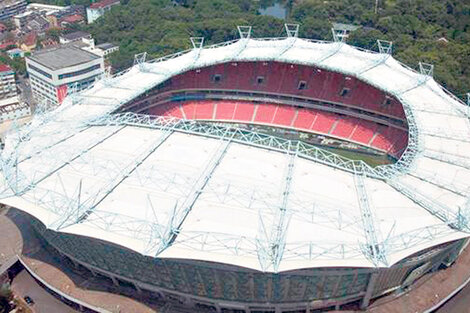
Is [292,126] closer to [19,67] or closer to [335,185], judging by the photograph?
[335,185]

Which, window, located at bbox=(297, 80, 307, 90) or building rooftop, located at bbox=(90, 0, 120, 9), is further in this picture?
building rooftop, located at bbox=(90, 0, 120, 9)

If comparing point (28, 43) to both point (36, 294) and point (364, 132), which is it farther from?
point (364, 132)

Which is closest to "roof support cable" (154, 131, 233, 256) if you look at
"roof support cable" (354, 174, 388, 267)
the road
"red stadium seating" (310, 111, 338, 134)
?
"roof support cable" (354, 174, 388, 267)

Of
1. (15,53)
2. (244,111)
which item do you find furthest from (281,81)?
(15,53)

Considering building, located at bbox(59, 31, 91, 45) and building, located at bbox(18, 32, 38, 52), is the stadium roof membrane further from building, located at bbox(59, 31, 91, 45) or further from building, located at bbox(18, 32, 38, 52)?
building, located at bbox(18, 32, 38, 52)

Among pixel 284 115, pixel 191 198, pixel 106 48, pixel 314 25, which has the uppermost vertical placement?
pixel 191 198

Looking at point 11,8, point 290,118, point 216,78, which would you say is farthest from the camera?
point 11,8
